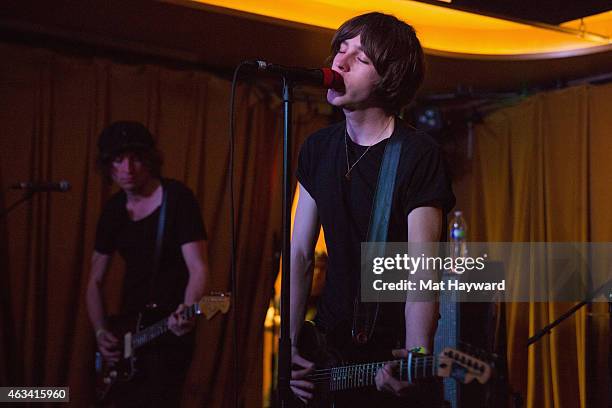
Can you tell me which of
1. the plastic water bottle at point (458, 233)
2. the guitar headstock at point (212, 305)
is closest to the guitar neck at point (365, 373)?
the guitar headstock at point (212, 305)

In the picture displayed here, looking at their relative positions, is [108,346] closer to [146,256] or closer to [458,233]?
[146,256]

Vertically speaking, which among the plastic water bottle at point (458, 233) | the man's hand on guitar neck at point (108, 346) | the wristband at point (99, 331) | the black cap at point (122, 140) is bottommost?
the man's hand on guitar neck at point (108, 346)

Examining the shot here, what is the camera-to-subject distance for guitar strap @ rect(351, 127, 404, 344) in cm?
195

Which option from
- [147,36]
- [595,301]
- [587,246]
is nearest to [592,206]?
[587,246]

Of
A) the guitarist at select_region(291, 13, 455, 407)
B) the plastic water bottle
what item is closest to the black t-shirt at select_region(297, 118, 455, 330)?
the guitarist at select_region(291, 13, 455, 407)

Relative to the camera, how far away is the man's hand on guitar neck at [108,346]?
400 cm

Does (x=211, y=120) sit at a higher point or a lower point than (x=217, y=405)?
higher

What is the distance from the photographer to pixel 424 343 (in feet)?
5.93

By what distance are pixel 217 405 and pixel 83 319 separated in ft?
3.50

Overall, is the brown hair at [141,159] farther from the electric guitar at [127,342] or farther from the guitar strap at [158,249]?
the electric guitar at [127,342]

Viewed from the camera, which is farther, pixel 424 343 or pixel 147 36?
pixel 147 36

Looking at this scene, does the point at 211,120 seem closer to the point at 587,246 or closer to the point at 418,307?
the point at 587,246

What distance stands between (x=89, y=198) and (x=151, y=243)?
0.61m

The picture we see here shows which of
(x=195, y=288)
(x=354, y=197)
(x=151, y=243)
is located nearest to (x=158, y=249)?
(x=151, y=243)
